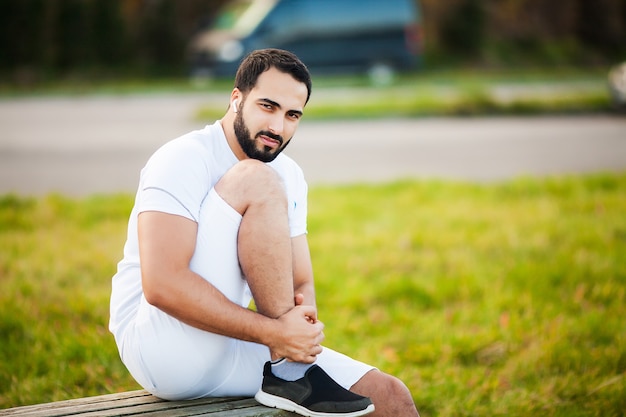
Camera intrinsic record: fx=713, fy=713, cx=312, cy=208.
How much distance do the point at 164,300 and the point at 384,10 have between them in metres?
17.7

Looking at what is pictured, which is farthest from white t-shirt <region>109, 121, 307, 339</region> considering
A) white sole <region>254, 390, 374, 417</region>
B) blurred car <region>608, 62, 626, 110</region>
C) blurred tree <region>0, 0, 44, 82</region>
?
A: blurred tree <region>0, 0, 44, 82</region>

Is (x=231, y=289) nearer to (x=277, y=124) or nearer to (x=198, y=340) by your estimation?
(x=198, y=340)

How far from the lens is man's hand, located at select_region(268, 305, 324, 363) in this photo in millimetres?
2242

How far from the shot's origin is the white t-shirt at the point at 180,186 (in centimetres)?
220

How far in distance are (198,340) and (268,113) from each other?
2.59 feet

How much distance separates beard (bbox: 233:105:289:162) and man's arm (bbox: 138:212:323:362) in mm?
387

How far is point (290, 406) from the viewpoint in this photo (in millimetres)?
2260

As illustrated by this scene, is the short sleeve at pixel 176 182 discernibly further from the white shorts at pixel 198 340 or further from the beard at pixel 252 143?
the beard at pixel 252 143

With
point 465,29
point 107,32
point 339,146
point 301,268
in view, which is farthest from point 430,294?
point 465,29

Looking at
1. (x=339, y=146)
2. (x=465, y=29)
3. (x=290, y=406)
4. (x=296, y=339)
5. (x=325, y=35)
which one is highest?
(x=465, y=29)

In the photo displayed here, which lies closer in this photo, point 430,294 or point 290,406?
point 290,406

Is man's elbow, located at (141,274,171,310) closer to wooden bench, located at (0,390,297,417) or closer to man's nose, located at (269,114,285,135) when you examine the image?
wooden bench, located at (0,390,297,417)

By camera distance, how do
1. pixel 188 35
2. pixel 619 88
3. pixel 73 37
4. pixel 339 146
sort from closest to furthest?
pixel 339 146, pixel 619 88, pixel 73 37, pixel 188 35

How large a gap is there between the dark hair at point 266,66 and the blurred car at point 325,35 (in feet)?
50.6
